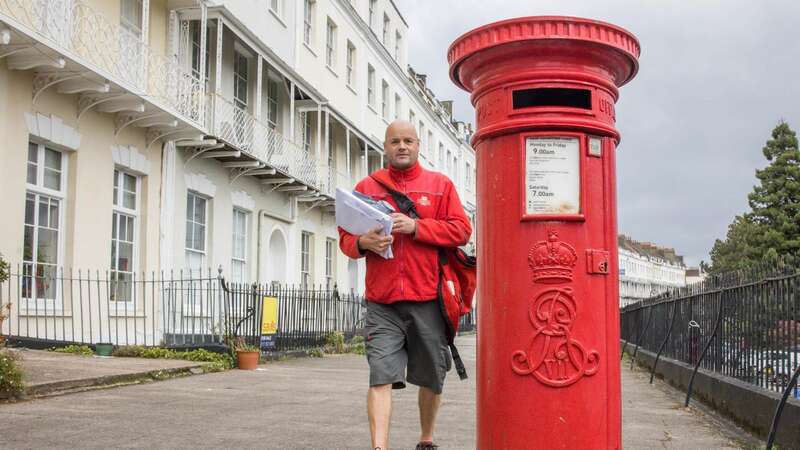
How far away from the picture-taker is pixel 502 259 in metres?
3.51

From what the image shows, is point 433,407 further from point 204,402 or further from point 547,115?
point 204,402

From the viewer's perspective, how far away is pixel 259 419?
6.95 metres

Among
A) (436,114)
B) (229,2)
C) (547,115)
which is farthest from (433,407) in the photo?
(436,114)

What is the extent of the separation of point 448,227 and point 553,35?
4.71 feet

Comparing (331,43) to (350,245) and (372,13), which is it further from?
(350,245)

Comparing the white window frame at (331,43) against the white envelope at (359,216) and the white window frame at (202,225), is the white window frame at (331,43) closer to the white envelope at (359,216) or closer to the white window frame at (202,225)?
the white window frame at (202,225)

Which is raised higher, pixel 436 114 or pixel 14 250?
pixel 436 114

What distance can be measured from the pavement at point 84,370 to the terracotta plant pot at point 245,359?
33.0 inches

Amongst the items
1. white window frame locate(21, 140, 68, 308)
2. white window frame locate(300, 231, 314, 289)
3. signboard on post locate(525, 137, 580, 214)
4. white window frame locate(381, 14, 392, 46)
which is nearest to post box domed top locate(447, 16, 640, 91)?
signboard on post locate(525, 137, 580, 214)

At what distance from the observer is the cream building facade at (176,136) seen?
11531mm

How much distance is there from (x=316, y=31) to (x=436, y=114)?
16.9 meters

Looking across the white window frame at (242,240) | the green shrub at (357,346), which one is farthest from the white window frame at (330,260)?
the white window frame at (242,240)

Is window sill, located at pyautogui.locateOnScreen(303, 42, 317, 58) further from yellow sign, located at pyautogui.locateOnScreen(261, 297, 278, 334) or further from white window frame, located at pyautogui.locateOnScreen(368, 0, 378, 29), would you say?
yellow sign, located at pyautogui.locateOnScreen(261, 297, 278, 334)

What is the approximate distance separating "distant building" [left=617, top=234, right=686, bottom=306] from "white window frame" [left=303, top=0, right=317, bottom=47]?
81.4 metres
